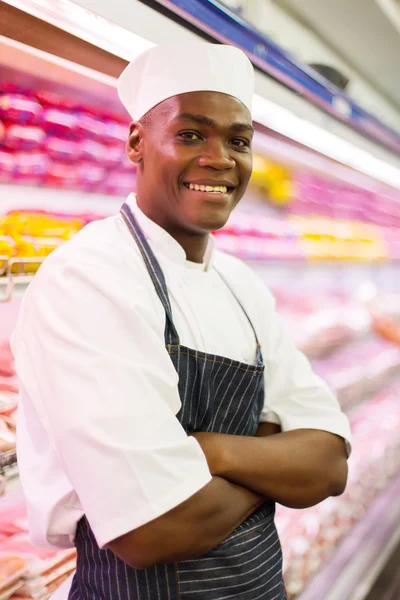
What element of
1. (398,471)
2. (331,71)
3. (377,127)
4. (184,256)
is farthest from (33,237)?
(398,471)

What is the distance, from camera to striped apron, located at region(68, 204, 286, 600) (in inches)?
40.6

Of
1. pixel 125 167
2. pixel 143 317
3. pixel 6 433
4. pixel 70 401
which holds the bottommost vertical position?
pixel 6 433

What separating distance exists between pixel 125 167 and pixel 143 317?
95cm

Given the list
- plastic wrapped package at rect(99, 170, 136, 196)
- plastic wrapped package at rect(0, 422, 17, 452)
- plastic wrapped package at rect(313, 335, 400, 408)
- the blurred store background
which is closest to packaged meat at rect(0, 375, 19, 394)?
the blurred store background

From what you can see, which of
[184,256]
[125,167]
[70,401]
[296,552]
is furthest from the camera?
[296,552]

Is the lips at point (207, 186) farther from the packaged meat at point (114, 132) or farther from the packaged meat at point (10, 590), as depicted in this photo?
the packaged meat at point (10, 590)

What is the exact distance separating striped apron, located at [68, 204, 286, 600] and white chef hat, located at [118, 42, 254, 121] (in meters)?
0.28

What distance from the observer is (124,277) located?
1059 millimetres

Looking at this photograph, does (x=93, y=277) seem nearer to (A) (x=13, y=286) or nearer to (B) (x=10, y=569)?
(A) (x=13, y=286)

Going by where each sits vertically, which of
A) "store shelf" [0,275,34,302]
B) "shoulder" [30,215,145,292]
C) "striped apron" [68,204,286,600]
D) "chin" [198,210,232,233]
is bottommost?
"striped apron" [68,204,286,600]

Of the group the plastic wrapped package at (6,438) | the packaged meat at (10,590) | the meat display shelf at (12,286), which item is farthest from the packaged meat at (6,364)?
the packaged meat at (10,590)

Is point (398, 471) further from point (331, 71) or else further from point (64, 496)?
point (64, 496)

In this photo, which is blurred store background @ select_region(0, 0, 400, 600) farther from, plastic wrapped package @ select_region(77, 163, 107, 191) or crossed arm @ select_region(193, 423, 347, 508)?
crossed arm @ select_region(193, 423, 347, 508)

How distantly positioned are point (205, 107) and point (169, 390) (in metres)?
0.63
